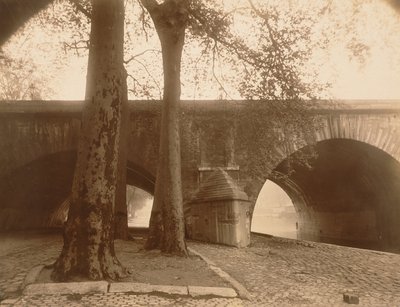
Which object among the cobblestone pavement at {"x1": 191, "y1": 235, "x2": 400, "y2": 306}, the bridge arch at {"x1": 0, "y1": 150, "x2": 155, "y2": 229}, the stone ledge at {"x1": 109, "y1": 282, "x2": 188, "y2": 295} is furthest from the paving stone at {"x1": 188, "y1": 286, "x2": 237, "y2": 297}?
the bridge arch at {"x1": 0, "y1": 150, "x2": 155, "y2": 229}

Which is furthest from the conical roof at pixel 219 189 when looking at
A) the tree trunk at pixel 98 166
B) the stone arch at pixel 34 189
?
the tree trunk at pixel 98 166

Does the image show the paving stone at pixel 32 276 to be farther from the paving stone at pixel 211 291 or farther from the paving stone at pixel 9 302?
the paving stone at pixel 211 291

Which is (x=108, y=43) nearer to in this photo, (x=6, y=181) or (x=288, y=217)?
(x=6, y=181)

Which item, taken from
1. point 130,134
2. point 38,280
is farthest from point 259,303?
point 130,134

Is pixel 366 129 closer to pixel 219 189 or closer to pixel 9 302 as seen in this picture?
pixel 219 189

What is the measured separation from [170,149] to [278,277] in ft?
12.6

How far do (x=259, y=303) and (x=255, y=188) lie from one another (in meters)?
8.59

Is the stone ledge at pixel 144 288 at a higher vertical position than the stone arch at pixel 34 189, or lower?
lower

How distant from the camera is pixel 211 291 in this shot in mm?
5234

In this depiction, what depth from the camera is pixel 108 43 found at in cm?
625

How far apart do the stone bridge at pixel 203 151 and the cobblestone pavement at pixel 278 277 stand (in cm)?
398

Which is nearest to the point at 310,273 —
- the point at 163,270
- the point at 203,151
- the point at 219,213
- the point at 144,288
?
the point at 163,270

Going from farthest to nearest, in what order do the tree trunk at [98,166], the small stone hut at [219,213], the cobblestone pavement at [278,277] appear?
1. the small stone hut at [219,213]
2. the tree trunk at [98,166]
3. the cobblestone pavement at [278,277]

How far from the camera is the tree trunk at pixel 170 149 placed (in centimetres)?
849
